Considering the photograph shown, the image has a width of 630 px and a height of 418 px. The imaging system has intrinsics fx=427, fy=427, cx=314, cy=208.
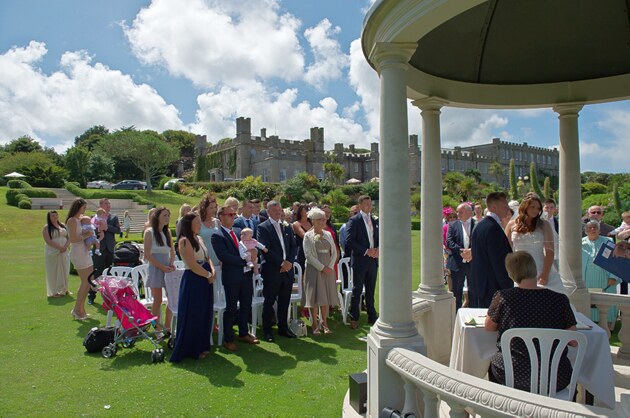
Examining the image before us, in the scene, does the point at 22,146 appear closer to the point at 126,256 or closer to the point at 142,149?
the point at 142,149

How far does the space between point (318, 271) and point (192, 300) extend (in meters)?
2.09

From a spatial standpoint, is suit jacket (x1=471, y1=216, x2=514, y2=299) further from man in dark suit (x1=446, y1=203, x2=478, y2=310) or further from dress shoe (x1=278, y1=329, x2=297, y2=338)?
dress shoe (x1=278, y1=329, x2=297, y2=338)

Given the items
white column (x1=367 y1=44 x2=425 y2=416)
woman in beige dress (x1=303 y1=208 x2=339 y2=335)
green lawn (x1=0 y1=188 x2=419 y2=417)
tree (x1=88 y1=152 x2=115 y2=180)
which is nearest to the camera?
white column (x1=367 y1=44 x2=425 y2=416)

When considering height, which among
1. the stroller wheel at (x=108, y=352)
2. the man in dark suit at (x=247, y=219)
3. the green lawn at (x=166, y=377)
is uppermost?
the man in dark suit at (x=247, y=219)

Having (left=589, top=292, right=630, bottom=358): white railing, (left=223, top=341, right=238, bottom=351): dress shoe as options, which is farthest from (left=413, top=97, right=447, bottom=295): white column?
(left=223, top=341, right=238, bottom=351): dress shoe

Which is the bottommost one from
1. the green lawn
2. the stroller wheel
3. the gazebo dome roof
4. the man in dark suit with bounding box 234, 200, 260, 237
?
the green lawn

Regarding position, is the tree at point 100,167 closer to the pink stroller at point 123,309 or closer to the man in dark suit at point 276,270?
the pink stroller at point 123,309

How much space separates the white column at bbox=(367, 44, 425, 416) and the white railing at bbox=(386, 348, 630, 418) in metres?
0.28

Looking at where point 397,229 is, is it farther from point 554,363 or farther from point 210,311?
point 210,311

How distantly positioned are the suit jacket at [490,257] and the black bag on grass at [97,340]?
4996 mm

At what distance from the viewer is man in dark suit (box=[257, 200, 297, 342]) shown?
6609 millimetres

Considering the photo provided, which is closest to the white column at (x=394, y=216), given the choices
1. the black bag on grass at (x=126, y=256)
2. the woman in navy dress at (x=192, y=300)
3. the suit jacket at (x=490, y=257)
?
the suit jacket at (x=490, y=257)

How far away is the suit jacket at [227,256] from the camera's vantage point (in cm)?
600

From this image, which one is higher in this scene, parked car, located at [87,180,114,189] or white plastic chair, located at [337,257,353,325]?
parked car, located at [87,180,114,189]
